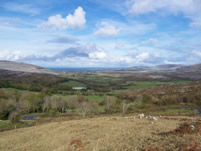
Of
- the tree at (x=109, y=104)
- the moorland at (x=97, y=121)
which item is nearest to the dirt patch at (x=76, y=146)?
the moorland at (x=97, y=121)

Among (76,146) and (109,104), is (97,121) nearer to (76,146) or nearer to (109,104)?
(76,146)

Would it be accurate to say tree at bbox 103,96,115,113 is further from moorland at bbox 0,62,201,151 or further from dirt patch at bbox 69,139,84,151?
dirt patch at bbox 69,139,84,151

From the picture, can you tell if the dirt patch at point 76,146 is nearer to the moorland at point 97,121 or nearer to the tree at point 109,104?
the moorland at point 97,121

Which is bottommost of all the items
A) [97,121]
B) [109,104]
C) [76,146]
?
[109,104]

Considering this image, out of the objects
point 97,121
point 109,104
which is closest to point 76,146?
point 97,121

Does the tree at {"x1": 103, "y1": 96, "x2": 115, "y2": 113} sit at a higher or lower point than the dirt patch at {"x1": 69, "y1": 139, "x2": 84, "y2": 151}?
lower

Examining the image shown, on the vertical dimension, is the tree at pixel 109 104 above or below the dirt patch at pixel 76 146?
below

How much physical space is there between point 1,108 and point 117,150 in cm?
6962

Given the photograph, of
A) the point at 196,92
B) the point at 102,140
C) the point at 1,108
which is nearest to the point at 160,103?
the point at 196,92

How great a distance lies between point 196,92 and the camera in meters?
98.9

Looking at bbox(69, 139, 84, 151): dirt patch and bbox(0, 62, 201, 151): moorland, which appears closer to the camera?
bbox(69, 139, 84, 151): dirt patch

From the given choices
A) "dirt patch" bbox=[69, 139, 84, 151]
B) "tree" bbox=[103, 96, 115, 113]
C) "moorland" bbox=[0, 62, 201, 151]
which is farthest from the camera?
"tree" bbox=[103, 96, 115, 113]

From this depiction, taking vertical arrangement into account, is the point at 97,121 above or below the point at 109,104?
above

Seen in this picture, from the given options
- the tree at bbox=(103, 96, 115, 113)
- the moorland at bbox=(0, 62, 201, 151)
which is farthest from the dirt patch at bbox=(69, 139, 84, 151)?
the tree at bbox=(103, 96, 115, 113)
